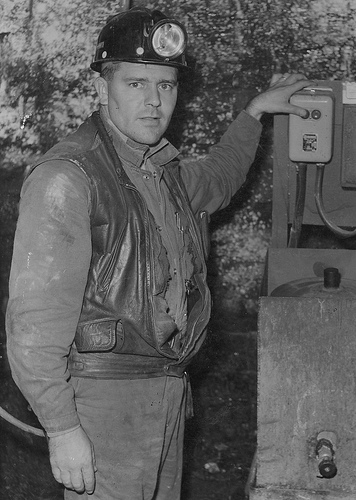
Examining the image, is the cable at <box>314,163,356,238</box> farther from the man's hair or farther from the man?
the man's hair

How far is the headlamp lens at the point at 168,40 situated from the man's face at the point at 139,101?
0.04m

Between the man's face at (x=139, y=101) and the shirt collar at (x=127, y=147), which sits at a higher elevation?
the man's face at (x=139, y=101)

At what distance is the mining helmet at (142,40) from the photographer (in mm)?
1879

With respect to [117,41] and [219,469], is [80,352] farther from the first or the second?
[219,469]

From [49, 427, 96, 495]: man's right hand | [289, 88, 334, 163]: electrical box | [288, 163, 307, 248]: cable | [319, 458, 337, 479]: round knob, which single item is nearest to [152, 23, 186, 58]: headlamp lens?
[289, 88, 334, 163]: electrical box

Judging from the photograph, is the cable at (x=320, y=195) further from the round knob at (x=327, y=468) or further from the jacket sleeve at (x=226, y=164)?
the round knob at (x=327, y=468)

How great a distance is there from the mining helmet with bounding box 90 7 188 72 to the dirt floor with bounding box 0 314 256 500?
45.6 inches

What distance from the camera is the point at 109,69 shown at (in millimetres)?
1943

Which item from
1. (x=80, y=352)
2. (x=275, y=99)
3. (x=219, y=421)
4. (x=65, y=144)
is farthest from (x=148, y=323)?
(x=219, y=421)

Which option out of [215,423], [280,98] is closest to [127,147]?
[280,98]

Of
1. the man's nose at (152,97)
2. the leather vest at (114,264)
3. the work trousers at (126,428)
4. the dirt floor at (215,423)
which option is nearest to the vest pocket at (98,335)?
the leather vest at (114,264)

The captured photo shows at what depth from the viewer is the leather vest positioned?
69.9 inches

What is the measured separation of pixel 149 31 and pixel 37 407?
37.5 inches

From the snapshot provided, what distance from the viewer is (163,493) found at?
204 centimetres
